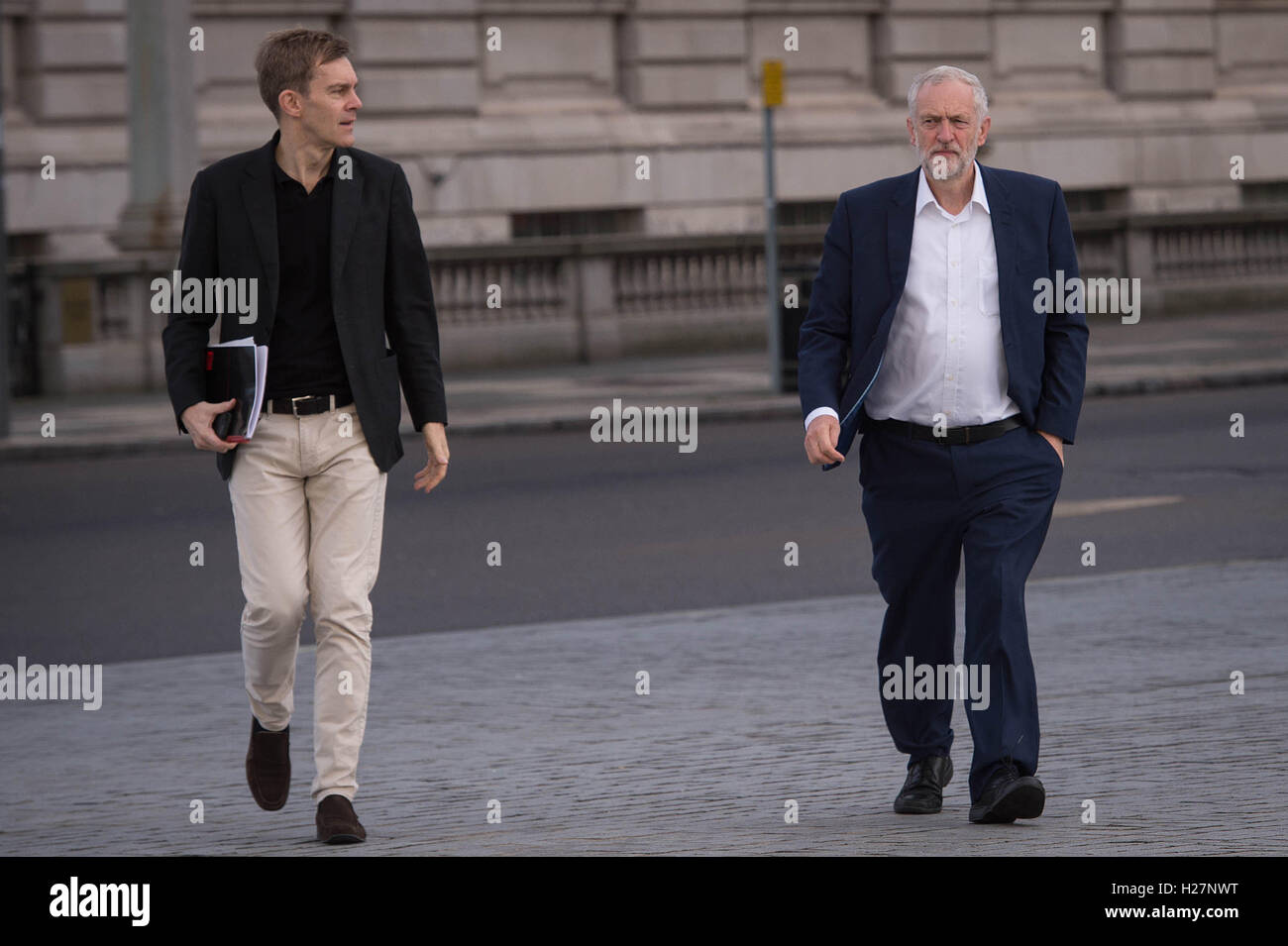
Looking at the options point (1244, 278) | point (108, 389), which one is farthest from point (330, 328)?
point (1244, 278)

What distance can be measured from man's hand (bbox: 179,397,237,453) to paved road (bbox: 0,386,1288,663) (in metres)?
3.75

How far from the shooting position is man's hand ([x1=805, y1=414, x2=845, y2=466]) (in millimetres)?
5742

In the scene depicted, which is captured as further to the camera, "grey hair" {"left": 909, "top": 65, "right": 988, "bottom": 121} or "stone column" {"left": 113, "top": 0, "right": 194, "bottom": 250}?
"stone column" {"left": 113, "top": 0, "right": 194, "bottom": 250}

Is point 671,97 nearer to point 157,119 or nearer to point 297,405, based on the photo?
point 157,119

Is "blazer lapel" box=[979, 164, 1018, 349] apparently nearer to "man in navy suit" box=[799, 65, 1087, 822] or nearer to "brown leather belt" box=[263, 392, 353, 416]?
"man in navy suit" box=[799, 65, 1087, 822]

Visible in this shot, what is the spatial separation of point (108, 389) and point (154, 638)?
13.1m

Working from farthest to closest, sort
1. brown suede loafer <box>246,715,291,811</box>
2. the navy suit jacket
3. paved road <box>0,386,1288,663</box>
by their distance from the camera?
paved road <box>0,386,1288,663</box>
brown suede loafer <box>246,715,291,811</box>
the navy suit jacket

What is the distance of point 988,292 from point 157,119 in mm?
18546

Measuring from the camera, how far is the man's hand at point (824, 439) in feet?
18.8

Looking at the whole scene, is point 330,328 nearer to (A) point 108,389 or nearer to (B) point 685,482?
(B) point 685,482

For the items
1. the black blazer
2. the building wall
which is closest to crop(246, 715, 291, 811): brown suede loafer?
the black blazer

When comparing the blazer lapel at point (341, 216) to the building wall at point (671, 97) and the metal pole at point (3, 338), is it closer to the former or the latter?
the metal pole at point (3, 338)

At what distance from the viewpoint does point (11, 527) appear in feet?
44.0

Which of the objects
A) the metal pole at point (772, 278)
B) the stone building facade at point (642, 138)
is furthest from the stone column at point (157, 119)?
the metal pole at point (772, 278)
